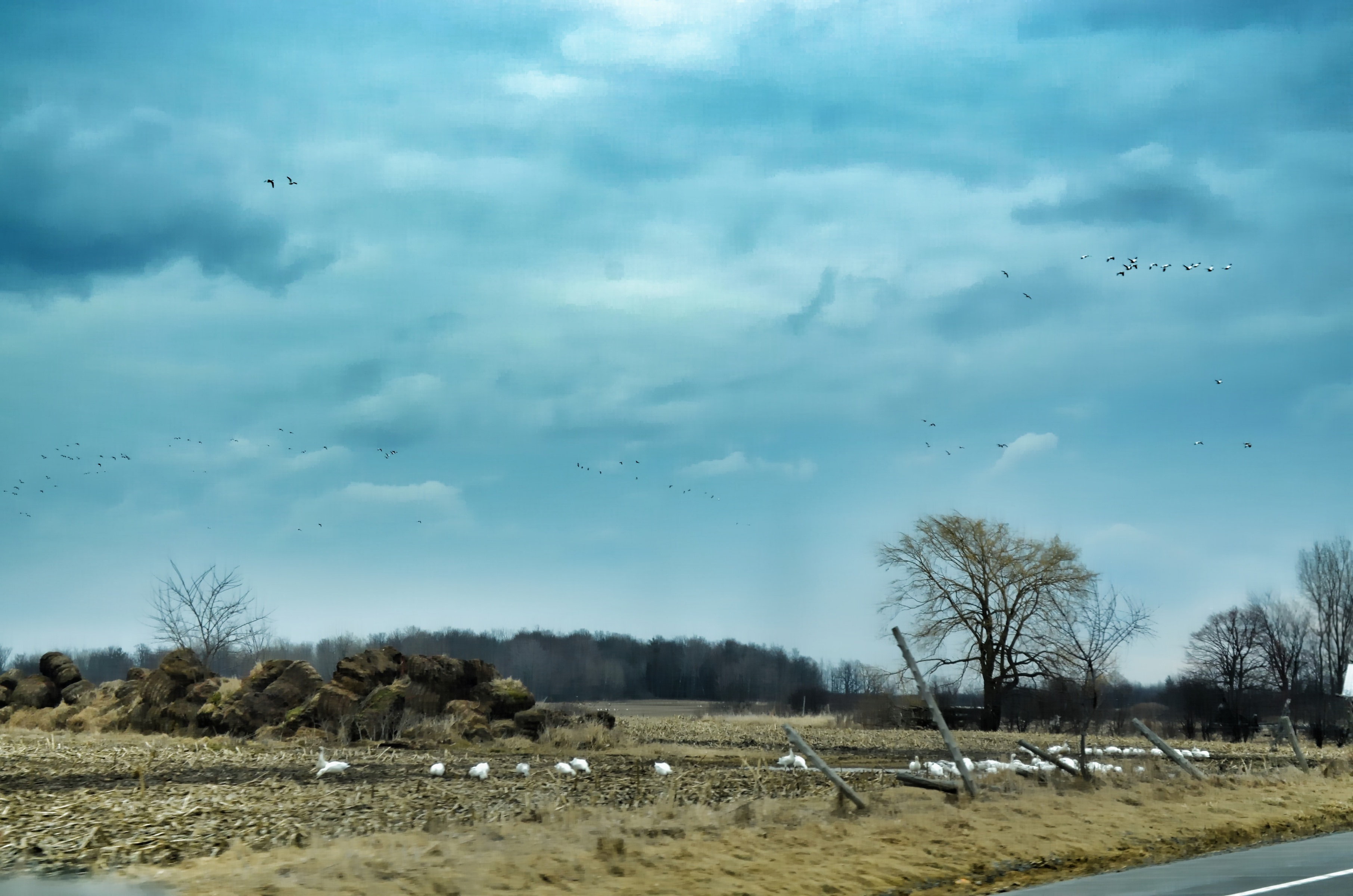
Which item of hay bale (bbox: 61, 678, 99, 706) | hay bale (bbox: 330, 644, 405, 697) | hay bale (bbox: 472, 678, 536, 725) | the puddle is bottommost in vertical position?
the puddle

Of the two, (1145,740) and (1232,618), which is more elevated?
(1232,618)

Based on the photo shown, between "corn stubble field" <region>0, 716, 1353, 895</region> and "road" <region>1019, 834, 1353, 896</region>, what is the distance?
74 centimetres

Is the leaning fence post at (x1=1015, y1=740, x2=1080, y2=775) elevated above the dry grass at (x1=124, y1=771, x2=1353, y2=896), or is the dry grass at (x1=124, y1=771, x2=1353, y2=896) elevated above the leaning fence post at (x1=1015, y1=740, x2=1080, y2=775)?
the leaning fence post at (x1=1015, y1=740, x2=1080, y2=775)

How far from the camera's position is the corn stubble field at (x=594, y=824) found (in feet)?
34.8

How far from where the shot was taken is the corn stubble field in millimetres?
10609

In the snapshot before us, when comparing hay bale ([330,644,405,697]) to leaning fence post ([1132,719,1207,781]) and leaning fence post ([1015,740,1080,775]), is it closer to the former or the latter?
leaning fence post ([1015,740,1080,775])

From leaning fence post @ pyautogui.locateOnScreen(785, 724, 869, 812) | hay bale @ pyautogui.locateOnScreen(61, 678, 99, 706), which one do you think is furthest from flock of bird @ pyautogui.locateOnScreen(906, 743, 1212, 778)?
hay bale @ pyautogui.locateOnScreen(61, 678, 99, 706)

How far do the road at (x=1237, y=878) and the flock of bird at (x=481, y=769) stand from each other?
32.3 feet

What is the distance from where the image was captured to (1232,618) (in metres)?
71.3

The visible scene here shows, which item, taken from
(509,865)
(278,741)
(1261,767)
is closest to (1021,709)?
(1261,767)

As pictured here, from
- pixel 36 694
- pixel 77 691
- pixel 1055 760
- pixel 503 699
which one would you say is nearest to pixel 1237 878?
pixel 1055 760

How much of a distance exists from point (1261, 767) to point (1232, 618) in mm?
51526

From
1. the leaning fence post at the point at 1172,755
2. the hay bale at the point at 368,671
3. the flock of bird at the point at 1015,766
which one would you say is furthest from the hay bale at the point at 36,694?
the leaning fence post at the point at 1172,755

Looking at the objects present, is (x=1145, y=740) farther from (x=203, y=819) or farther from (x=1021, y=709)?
(x=203, y=819)
